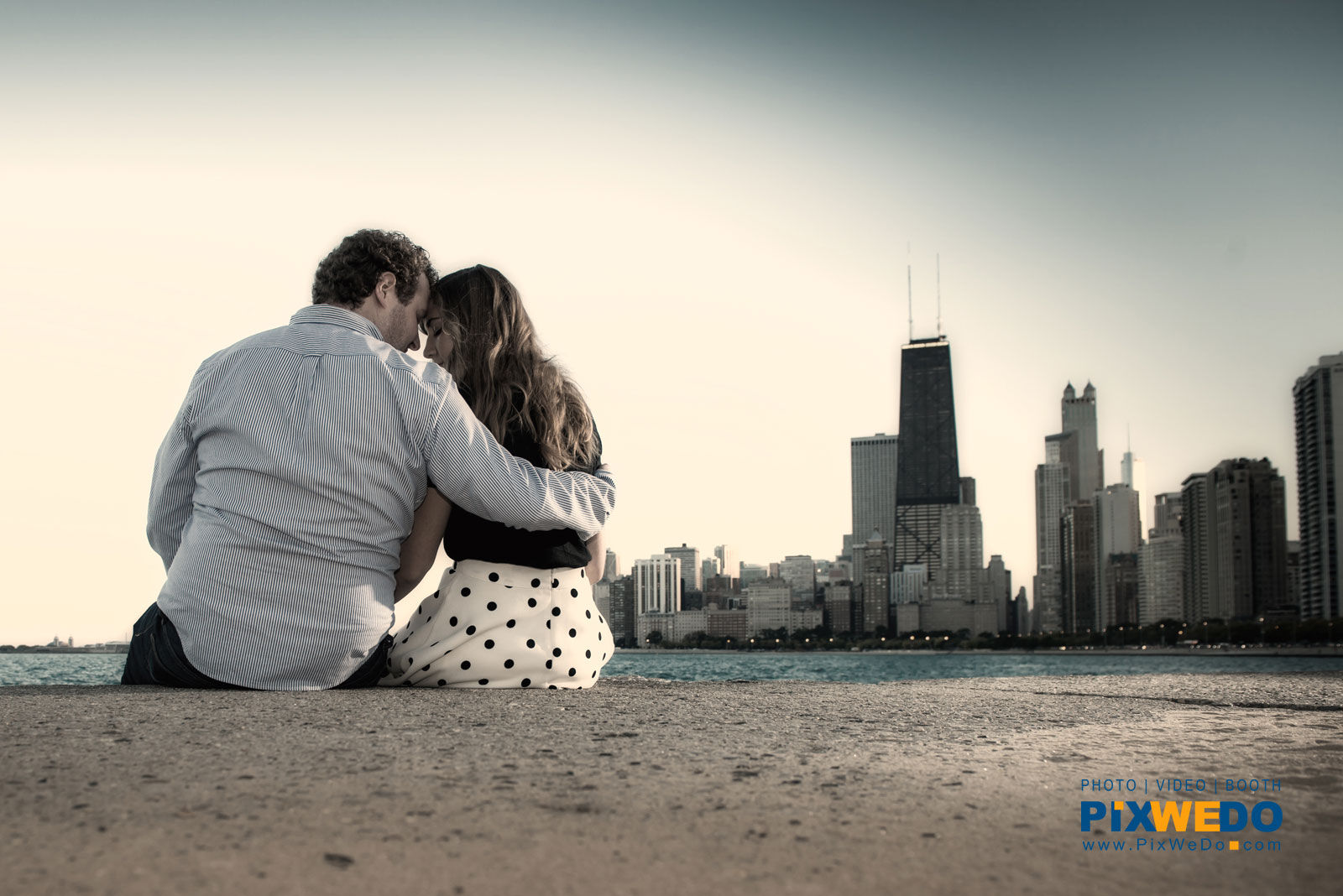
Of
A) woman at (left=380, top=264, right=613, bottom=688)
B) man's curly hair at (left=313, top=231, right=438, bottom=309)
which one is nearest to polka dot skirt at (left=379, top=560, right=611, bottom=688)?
woman at (left=380, top=264, right=613, bottom=688)

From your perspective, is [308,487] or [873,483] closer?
[308,487]

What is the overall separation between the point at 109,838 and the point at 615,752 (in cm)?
97

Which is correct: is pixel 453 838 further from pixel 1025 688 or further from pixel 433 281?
pixel 1025 688

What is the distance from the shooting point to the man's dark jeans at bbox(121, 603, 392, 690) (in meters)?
2.87

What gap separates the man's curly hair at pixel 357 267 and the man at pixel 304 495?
0.12 m

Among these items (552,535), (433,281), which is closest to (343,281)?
(433,281)

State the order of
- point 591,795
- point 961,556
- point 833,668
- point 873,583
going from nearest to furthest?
point 591,795 < point 833,668 < point 873,583 < point 961,556

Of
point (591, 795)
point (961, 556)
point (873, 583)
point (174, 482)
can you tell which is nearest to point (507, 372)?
point (174, 482)

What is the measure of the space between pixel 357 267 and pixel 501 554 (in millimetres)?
1037

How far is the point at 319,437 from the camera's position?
111 inches

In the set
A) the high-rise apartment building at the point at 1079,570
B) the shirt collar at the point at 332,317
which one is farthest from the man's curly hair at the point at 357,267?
the high-rise apartment building at the point at 1079,570

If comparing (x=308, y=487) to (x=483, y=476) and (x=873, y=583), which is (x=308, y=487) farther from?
(x=873, y=583)

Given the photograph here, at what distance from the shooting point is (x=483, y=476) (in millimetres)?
2914

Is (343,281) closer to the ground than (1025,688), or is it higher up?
higher up
